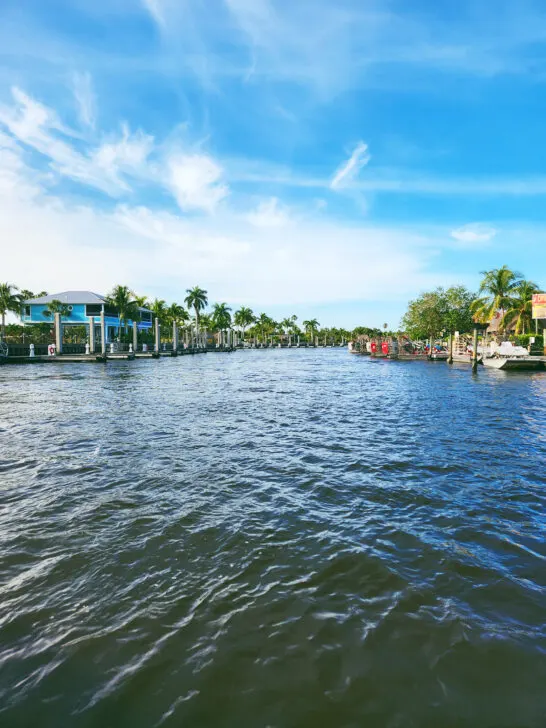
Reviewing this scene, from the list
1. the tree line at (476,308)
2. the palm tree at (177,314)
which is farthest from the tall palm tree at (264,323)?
the tree line at (476,308)

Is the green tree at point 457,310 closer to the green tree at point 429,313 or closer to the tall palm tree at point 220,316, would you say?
the green tree at point 429,313

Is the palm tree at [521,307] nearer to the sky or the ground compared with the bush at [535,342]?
nearer to the sky

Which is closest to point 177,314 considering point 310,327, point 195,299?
A: point 195,299

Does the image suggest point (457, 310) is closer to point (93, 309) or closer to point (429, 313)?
point (429, 313)

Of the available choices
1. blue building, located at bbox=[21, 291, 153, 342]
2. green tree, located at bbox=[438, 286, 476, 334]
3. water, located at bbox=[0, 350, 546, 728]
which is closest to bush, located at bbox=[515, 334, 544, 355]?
green tree, located at bbox=[438, 286, 476, 334]

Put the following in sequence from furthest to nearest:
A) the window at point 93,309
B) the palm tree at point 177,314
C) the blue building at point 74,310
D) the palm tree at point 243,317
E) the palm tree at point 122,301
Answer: the palm tree at point 243,317, the palm tree at point 177,314, the window at point 93,309, the blue building at point 74,310, the palm tree at point 122,301

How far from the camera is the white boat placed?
3997cm

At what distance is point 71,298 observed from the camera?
77.7m

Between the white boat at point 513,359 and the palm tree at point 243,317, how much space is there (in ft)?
390

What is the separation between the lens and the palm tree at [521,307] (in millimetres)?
56344

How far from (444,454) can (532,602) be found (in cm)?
649

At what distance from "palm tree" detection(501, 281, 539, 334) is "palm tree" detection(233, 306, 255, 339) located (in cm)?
10677

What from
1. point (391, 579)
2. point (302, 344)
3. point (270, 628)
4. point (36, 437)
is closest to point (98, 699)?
point (270, 628)

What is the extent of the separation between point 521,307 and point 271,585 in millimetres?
61838
